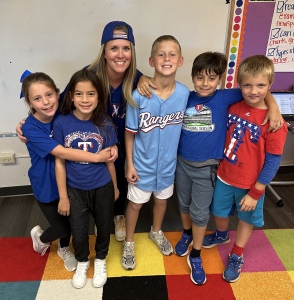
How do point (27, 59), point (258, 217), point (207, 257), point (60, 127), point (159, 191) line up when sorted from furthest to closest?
point (27, 59) → point (207, 257) → point (159, 191) → point (258, 217) → point (60, 127)

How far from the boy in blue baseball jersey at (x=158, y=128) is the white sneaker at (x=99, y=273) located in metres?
0.38

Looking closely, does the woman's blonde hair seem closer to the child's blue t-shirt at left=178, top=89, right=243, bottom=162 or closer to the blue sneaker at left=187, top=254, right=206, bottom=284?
the child's blue t-shirt at left=178, top=89, right=243, bottom=162

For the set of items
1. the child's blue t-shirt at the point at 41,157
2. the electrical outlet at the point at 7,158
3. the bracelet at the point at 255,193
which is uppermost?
the child's blue t-shirt at the point at 41,157

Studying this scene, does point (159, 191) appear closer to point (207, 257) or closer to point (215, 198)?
point (215, 198)

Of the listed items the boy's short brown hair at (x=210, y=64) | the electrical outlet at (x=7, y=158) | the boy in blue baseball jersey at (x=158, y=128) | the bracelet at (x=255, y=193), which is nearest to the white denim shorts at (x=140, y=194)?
the boy in blue baseball jersey at (x=158, y=128)

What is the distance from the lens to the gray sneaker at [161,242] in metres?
A: 1.76

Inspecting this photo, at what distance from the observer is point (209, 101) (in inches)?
55.1

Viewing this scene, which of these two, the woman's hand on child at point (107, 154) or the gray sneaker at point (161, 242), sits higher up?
the woman's hand on child at point (107, 154)

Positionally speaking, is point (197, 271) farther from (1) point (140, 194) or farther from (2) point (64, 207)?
(2) point (64, 207)

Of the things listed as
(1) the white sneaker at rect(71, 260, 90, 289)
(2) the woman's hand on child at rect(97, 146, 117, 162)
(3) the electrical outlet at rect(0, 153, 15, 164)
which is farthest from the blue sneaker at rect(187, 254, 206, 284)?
(3) the electrical outlet at rect(0, 153, 15, 164)

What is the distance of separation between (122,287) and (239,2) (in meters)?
1.97

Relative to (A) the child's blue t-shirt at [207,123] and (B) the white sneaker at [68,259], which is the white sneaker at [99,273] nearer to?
(B) the white sneaker at [68,259]

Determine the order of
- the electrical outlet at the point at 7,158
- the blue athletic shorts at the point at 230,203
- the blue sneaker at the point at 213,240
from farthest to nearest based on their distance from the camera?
the electrical outlet at the point at 7,158 < the blue sneaker at the point at 213,240 < the blue athletic shorts at the point at 230,203

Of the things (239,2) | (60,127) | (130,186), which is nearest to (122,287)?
(130,186)
